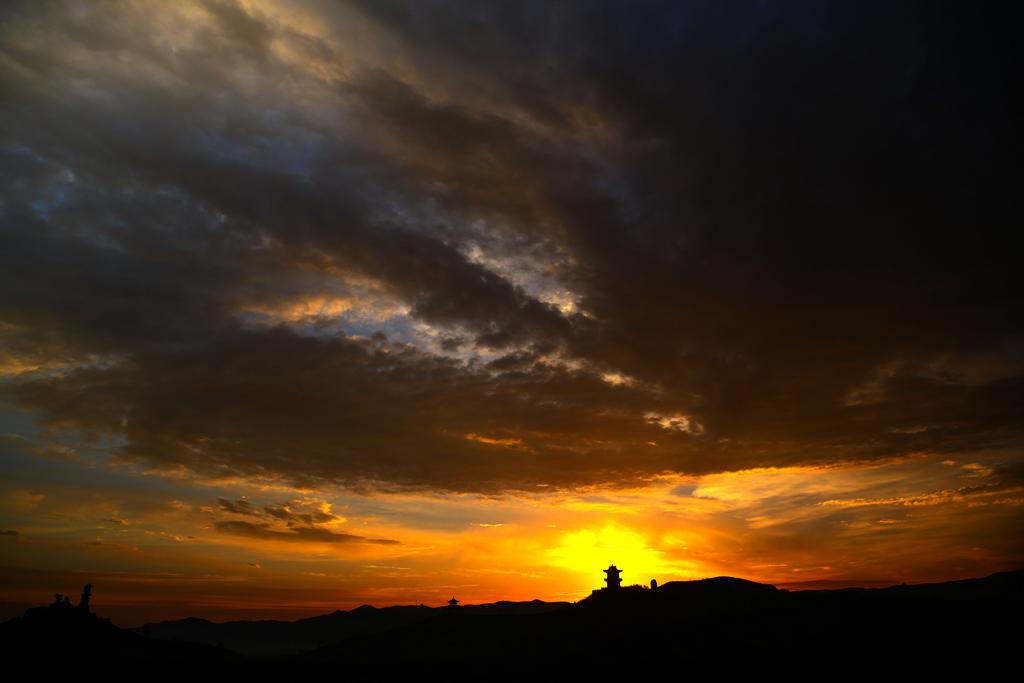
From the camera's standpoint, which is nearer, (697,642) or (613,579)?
(697,642)

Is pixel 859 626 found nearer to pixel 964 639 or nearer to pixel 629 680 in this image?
pixel 964 639

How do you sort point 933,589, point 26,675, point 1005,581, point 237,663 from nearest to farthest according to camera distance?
point 26,675 < point 237,663 < point 1005,581 < point 933,589

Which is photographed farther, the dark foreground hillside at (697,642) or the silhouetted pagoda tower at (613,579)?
the silhouetted pagoda tower at (613,579)

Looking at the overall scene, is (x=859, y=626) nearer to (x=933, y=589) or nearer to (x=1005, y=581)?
(x=1005, y=581)

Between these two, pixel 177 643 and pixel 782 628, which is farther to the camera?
pixel 177 643

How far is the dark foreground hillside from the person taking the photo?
40719 millimetres

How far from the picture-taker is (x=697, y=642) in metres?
47.0

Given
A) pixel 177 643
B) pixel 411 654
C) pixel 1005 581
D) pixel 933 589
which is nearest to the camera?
pixel 177 643

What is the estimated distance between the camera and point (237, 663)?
48.5 m

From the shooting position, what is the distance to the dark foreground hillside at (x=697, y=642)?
40.7 m

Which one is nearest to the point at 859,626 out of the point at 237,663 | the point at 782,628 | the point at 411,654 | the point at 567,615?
the point at 782,628

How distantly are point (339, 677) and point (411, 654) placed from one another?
17583 mm

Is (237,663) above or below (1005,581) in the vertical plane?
below

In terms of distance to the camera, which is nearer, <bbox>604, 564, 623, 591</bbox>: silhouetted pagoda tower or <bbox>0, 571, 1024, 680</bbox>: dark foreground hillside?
<bbox>0, 571, 1024, 680</bbox>: dark foreground hillside
